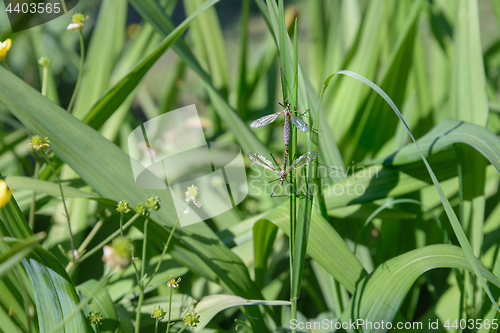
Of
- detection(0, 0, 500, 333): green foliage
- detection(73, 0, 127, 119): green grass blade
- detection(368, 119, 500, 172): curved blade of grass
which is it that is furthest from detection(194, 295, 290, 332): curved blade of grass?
detection(73, 0, 127, 119): green grass blade

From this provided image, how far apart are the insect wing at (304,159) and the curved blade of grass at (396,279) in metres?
0.22

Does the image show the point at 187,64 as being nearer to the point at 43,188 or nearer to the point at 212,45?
the point at 43,188

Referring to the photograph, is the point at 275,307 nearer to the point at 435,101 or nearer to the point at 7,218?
the point at 7,218

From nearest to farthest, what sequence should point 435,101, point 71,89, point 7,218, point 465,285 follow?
1. point 7,218
2. point 465,285
3. point 435,101
4. point 71,89

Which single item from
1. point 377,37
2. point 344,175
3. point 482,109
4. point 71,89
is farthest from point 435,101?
point 71,89

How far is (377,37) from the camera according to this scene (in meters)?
0.99

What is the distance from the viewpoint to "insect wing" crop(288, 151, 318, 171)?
426 millimetres

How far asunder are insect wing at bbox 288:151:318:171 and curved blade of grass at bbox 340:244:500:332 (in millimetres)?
223

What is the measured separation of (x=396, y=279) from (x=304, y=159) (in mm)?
234

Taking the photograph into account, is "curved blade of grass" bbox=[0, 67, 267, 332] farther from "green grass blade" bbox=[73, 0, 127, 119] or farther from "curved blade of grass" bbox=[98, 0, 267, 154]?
"green grass blade" bbox=[73, 0, 127, 119]

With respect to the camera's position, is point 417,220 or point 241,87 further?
point 241,87

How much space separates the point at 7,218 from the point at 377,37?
102 centimetres

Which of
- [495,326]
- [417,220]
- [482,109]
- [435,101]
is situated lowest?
[495,326]

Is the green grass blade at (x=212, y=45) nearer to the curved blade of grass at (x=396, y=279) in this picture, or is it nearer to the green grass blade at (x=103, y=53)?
the green grass blade at (x=103, y=53)
